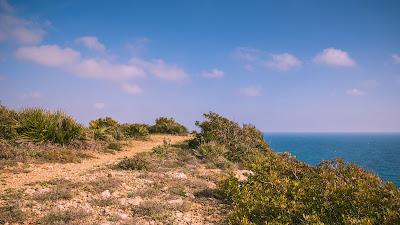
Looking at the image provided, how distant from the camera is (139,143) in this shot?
20078 mm

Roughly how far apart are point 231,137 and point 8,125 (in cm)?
1009

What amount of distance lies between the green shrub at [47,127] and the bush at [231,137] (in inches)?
225

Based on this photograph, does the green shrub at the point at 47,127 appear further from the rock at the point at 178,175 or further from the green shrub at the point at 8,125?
the rock at the point at 178,175

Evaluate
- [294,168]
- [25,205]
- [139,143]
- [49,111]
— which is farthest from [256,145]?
[25,205]

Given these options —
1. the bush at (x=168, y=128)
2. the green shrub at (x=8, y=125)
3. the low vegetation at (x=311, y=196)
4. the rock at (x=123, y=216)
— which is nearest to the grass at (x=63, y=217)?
the rock at (x=123, y=216)

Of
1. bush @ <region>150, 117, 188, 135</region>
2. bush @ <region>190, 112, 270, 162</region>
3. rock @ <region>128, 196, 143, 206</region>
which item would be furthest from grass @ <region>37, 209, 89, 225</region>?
bush @ <region>150, 117, 188, 135</region>

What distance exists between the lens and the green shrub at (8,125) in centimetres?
1413

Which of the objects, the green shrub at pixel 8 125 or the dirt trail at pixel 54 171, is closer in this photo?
the dirt trail at pixel 54 171

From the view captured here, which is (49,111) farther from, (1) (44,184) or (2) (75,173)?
(1) (44,184)

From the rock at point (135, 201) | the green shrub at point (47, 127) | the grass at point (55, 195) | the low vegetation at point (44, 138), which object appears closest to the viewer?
the grass at point (55, 195)

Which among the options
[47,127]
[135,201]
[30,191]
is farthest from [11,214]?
[47,127]

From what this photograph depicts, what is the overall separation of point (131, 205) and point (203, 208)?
164 cm

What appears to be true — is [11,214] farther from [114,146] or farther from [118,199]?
[114,146]

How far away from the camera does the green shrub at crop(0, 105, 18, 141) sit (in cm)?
1413
